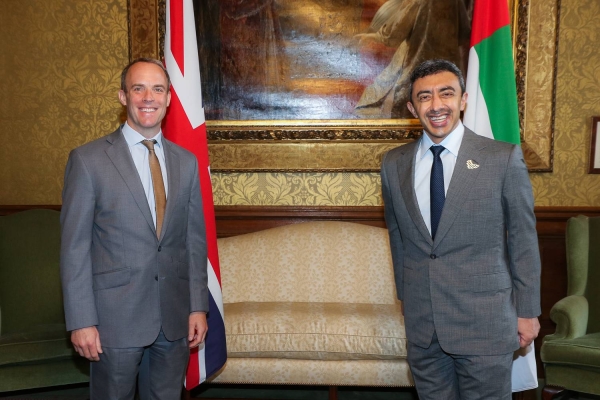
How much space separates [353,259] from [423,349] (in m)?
1.90

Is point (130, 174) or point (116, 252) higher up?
point (130, 174)

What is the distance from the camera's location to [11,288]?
3.74 metres

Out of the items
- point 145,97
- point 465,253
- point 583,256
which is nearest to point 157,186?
point 145,97

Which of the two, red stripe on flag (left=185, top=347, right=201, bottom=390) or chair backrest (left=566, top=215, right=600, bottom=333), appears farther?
chair backrest (left=566, top=215, right=600, bottom=333)

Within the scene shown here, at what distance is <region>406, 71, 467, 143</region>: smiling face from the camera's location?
6.95ft

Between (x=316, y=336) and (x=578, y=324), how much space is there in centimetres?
154

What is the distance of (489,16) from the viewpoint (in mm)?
2928

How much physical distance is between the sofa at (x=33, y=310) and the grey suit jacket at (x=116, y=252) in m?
1.40

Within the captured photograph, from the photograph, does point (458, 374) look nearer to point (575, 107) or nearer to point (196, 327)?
point (196, 327)

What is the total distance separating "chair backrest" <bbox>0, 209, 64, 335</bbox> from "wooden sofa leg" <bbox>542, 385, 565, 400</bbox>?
10.0 ft

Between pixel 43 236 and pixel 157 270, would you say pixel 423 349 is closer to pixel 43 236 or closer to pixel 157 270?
pixel 157 270

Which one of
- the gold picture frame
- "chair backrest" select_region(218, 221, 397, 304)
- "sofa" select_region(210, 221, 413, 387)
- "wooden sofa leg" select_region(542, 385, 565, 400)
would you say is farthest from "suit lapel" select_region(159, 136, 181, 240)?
"wooden sofa leg" select_region(542, 385, 565, 400)

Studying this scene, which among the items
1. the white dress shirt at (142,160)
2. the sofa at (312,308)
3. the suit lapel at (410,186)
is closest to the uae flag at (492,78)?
the suit lapel at (410,186)

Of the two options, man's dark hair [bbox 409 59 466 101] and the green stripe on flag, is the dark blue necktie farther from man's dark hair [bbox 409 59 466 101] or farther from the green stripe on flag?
the green stripe on flag
